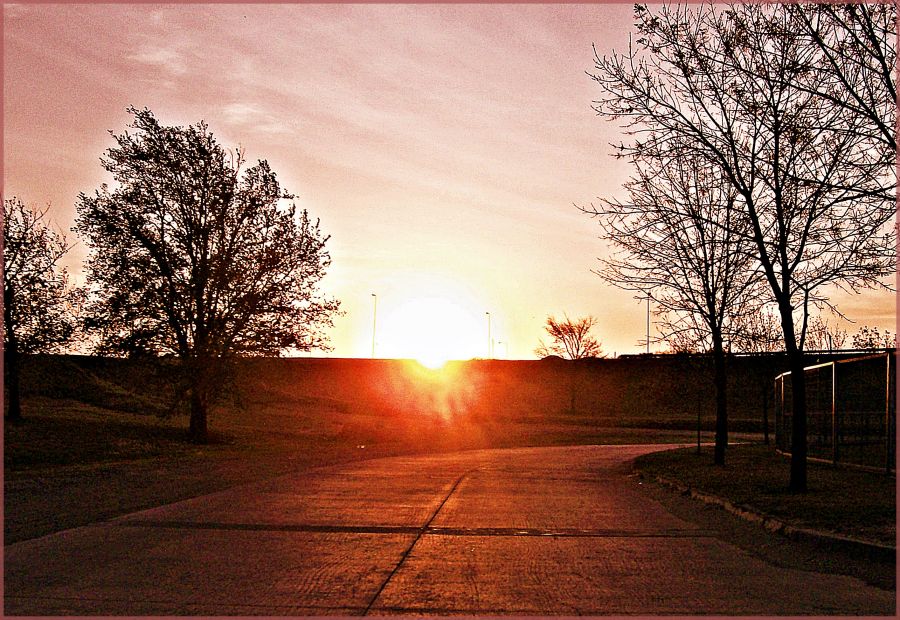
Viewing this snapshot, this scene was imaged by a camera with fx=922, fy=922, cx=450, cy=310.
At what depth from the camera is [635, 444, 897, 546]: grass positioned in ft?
35.9

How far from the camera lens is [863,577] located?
8.62m

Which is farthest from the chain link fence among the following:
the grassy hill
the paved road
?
the paved road

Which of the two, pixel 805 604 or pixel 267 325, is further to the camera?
pixel 267 325

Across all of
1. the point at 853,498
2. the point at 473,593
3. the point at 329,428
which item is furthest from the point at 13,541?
the point at 329,428

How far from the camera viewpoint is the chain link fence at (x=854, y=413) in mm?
18156

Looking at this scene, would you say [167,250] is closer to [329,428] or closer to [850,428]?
[329,428]

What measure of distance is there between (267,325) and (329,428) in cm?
1615

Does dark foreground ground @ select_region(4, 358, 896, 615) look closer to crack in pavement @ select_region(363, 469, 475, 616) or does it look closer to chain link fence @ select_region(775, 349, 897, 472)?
crack in pavement @ select_region(363, 469, 475, 616)

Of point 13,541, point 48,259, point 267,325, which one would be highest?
point 48,259

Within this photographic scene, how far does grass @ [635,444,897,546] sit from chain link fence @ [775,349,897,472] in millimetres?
778

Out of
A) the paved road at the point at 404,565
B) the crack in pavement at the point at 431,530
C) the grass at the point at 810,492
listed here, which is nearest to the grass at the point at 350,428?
the grass at the point at 810,492

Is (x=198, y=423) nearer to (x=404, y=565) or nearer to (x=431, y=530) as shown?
(x=431, y=530)

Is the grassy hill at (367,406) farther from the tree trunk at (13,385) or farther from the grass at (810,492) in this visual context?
the grass at (810,492)

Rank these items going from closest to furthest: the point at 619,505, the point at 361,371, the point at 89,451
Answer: the point at 619,505, the point at 89,451, the point at 361,371
